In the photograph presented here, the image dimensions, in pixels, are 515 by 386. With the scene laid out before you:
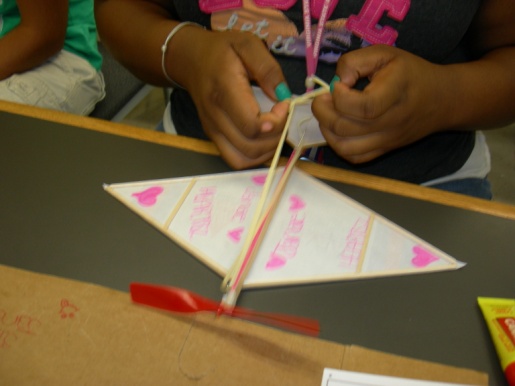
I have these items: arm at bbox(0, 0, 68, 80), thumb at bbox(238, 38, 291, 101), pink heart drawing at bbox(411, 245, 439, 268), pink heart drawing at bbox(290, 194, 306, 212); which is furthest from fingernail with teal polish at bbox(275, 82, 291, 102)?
arm at bbox(0, 0, 68, 80)

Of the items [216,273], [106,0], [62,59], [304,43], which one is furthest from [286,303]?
[62,59]

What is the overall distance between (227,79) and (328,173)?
0.51ft

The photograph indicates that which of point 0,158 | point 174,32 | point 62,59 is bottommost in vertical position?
point 62,59

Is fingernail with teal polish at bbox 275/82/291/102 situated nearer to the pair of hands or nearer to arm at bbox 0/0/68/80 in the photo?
the pair of hands

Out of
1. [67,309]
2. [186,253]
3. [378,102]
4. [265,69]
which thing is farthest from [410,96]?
[67,309]

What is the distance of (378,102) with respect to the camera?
0.49 meters

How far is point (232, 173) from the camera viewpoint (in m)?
0.53

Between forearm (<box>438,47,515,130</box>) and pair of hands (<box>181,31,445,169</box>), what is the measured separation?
2 centimetres

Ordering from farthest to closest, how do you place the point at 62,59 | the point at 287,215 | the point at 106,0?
the point at 62,59, the point at 106,0, the point at 287,215

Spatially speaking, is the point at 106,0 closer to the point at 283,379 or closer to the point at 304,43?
the point at 304,43

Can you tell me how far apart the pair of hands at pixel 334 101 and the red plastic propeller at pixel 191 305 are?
7.1 inches

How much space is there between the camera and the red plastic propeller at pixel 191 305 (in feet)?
1.31

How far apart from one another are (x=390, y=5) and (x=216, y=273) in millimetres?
381

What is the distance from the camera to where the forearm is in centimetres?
56
